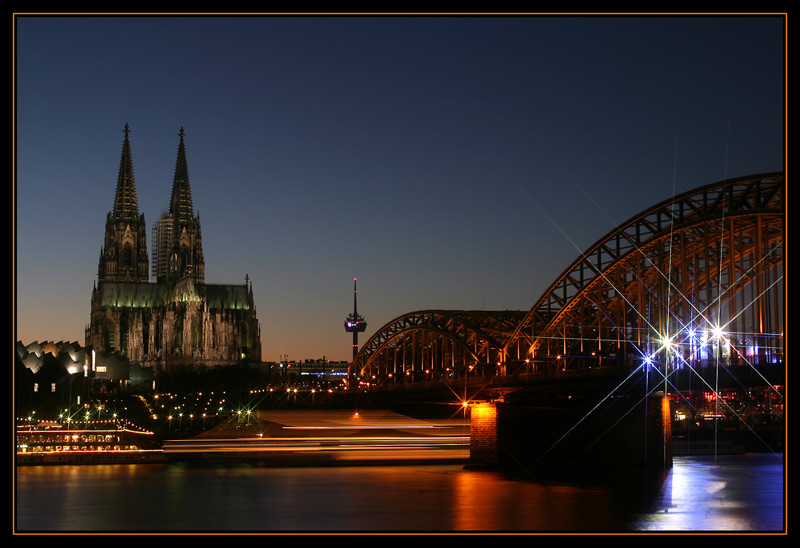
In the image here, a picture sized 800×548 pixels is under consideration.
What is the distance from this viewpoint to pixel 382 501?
44.9 meters

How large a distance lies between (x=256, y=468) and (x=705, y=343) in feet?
92.9

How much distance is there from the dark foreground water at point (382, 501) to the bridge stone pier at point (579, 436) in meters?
1.91

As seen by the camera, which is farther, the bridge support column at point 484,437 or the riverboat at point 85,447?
the riverboat at point 85,447

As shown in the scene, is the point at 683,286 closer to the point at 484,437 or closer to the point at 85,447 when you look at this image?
the point at 484,437

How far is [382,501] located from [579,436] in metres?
15.3

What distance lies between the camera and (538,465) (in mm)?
56375

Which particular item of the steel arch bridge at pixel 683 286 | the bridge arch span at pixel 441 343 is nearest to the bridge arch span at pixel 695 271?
the steel arch bridge at pixel 683 286

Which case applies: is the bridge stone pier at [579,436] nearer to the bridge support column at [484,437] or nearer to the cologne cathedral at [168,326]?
the bridge support column at [484,437]

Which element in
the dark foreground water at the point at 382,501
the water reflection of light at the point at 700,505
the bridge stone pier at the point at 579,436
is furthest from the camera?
the bridge stone pier at the point at 579,436

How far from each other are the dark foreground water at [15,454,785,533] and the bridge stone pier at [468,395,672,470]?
1.91 metres

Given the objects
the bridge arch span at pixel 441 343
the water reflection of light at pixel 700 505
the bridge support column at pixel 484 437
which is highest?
the bridge arch span at pixel 441 343

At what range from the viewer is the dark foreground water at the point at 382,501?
3788 cm

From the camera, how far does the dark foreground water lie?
37.9m

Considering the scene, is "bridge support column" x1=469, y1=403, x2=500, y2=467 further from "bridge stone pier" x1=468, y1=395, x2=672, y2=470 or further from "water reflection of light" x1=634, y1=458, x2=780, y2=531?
"water reflection of light" x1=634, y1=458, x2=780, y2=531
